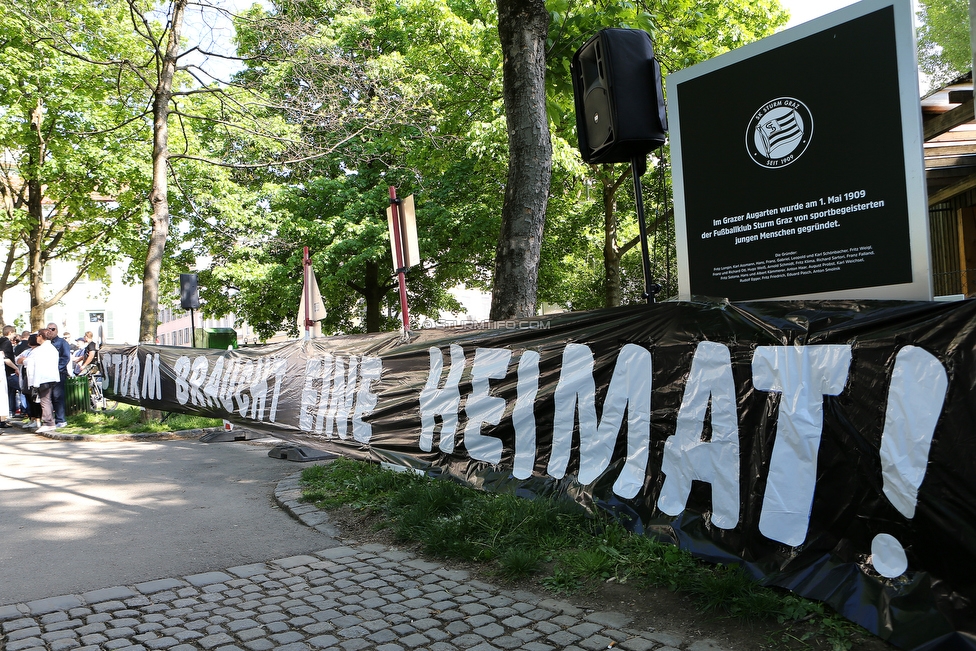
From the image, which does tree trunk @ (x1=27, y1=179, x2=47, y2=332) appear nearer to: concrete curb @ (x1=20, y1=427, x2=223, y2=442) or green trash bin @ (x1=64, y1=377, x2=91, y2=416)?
green trash bin @ (x1=64, y1=377, x2=91, y2=416)

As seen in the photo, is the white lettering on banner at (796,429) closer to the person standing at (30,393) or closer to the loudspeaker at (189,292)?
the loudspeaker at (189,292)

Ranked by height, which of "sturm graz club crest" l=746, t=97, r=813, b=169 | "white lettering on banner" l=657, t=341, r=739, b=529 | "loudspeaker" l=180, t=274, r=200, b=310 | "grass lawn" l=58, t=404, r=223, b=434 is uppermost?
"loudspeaker" l=180, t=274, r=200, b=310

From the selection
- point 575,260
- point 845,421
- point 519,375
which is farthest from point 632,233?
point 845,421

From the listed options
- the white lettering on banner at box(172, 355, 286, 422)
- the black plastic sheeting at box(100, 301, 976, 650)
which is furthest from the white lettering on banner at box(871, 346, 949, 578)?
the white lettering on banner at box(172, 355, 286, 422)

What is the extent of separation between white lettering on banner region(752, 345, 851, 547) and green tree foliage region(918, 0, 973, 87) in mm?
8131

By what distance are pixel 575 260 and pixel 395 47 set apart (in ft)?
35.3

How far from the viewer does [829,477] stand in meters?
3.98

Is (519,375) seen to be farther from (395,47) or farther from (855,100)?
(395,47)

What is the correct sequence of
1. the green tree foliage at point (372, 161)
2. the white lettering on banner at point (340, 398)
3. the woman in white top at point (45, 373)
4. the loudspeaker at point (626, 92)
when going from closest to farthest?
1. the loudspeaker at point (626, 92)
2. the white lettering on banner at point (340, 398)
3. the woman in white top at point (45, 373)
4. the green tree foliage at point (372, 161)

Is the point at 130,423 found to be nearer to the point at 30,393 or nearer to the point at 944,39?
the point at 30,393

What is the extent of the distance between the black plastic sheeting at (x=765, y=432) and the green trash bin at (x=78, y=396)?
1331 centimetres

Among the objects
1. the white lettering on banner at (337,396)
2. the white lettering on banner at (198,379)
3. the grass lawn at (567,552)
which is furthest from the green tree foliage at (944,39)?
the white lettering on banner at (198,379)

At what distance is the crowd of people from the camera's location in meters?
Result: 14.4

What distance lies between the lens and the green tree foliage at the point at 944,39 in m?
10.8
